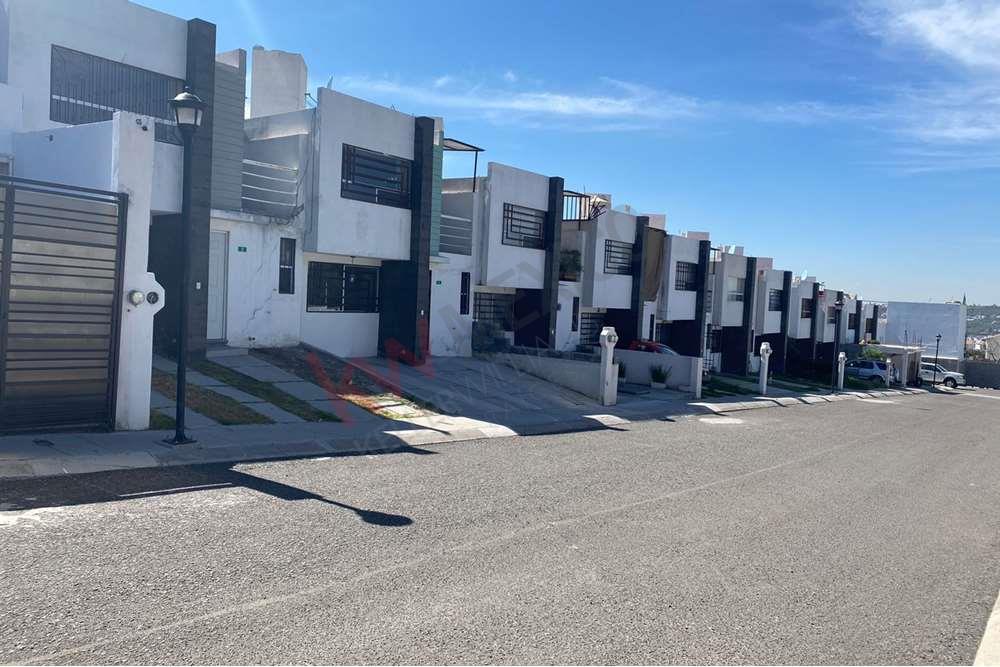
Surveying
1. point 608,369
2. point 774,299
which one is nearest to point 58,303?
point 608,369

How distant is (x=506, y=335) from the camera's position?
27.5m

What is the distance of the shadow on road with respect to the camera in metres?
7.81

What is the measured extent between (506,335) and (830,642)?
22.2 m

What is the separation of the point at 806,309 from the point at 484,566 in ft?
167

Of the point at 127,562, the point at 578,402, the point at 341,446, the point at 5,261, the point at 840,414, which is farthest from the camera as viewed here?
the point at 840,414

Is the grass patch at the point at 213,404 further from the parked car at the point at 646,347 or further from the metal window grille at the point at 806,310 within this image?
the metal window grille at the point at 806,310

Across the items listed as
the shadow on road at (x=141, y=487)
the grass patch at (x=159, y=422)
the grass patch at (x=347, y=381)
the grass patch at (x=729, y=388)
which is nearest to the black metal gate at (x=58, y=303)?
the grass patch at (x=159, y=422)

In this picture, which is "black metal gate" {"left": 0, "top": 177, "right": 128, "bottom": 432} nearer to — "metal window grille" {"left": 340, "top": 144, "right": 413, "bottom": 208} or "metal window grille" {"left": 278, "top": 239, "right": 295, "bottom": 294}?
"metal window grille" {"left": 278, "top": 239, "right": 295, "bottom": 294}

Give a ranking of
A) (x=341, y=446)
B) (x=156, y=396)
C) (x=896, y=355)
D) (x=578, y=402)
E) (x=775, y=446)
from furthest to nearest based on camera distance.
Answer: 1. (x=896, y=355)
2. (x=578, y=402)
3. (x=775, y=446)
4. (x=156, y=396)
5. (x=341, y=446)

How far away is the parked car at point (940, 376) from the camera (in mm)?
57969

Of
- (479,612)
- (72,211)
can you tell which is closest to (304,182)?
Result: (72,211)

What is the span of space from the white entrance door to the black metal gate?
23.3 feet

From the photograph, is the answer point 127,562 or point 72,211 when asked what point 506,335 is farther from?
point 127,562

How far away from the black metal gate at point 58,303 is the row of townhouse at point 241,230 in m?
0.03
